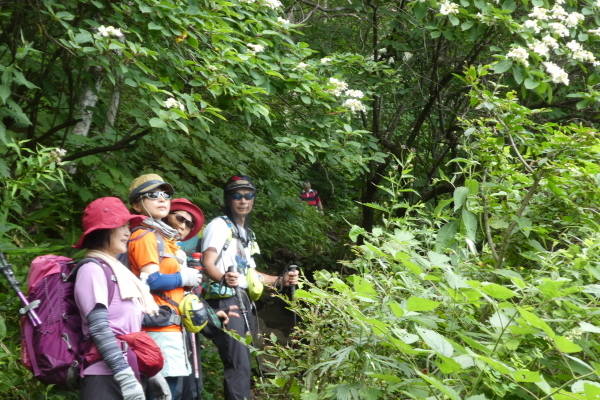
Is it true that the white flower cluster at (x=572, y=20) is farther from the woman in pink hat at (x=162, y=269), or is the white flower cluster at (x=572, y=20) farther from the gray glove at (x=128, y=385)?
the gray glove at (x=128, y=385)

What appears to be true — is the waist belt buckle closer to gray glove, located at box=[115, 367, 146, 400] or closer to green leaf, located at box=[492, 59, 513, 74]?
gray glove, located at box=[115, 367, 146, 400]

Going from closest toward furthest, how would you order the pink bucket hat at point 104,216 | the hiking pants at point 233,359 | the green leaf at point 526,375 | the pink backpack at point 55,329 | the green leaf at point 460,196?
the green leaf at point 526,375, the green leaf at point 460,196, the pink backpack at point 55,329, the pink bucket hat at point 104,216, the hiking pants at point 233,359

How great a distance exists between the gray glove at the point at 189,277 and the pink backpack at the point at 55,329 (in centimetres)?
81

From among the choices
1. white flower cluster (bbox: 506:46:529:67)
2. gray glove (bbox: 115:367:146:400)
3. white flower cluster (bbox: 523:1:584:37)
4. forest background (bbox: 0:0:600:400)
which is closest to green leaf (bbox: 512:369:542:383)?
forest background (bbox: 0:0:600:400)

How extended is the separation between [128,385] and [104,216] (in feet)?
2.87

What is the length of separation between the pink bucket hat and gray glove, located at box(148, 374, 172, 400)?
0.88 metres

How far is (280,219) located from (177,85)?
464 centimetres

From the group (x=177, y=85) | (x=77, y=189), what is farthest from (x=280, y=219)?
(x=177, y=85)

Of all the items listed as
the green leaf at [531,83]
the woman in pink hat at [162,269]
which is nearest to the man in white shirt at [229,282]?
the woman in pink hat at [162,269]

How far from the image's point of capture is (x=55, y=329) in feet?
10.2

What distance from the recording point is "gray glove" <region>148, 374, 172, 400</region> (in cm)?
360

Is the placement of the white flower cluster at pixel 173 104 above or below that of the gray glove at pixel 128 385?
above

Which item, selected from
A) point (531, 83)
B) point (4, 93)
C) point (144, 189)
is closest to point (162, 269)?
point (144, 189)

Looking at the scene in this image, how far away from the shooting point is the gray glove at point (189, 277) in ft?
13.2
